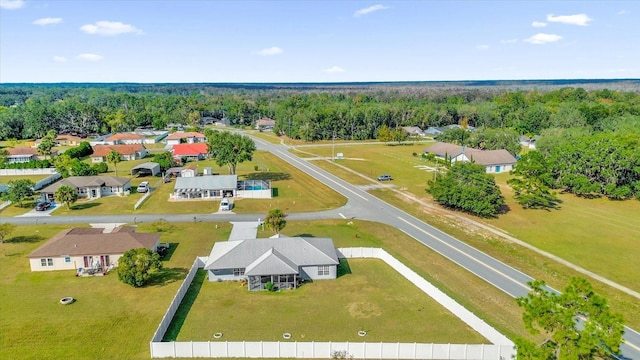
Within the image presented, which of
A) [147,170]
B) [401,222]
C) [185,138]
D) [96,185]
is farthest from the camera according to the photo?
[185,138]

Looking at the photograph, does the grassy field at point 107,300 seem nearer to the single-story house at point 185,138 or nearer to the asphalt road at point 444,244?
the asphalt road at point 444,244

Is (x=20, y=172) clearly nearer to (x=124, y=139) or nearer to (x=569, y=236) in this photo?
(x=124, y=139)

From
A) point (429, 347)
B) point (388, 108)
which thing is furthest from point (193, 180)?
point (388, 108)

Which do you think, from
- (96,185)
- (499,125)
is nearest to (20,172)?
(96,185)

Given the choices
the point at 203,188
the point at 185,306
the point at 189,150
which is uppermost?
the point at 189,150

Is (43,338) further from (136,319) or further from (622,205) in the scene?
(622,205)

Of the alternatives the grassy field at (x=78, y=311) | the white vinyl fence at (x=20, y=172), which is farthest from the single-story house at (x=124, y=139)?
the grassy field at (x=78, y=311)
